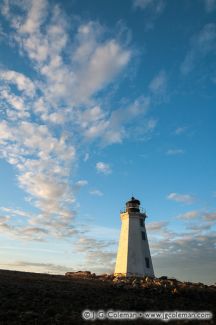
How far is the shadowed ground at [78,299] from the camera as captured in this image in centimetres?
2253

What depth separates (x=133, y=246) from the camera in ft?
160

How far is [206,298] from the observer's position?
31.4m

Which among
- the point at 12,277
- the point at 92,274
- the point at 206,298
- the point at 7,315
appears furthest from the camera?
the point at 92,274

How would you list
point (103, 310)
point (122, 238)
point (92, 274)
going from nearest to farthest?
1. point (103, 310)
2. point (92, 274)
3. point (122, 238)

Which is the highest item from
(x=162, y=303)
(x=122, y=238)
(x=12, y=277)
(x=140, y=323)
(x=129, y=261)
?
(x=122, y=238)

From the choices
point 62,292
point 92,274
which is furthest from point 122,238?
point 62,292

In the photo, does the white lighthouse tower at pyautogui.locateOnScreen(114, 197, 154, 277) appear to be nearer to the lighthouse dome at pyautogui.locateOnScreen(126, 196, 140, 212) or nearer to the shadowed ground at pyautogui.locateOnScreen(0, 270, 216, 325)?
the lighthouse dome at pyautogui.locateOnScreen(126, 196, 140, 212)

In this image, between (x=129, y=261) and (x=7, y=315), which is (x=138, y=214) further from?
(x=7, y=315)

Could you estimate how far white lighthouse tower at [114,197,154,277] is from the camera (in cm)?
4741

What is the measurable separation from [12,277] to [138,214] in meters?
23.0

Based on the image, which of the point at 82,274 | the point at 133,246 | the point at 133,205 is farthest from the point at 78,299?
the point at 133,205

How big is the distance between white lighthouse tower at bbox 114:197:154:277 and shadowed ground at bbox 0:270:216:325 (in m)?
12.3

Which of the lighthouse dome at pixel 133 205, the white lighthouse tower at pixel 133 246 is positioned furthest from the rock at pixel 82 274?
the lighthouse dome at pixel 133 205

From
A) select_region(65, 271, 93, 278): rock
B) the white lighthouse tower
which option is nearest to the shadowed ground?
select_region(65, 271, 93, 278): rock
